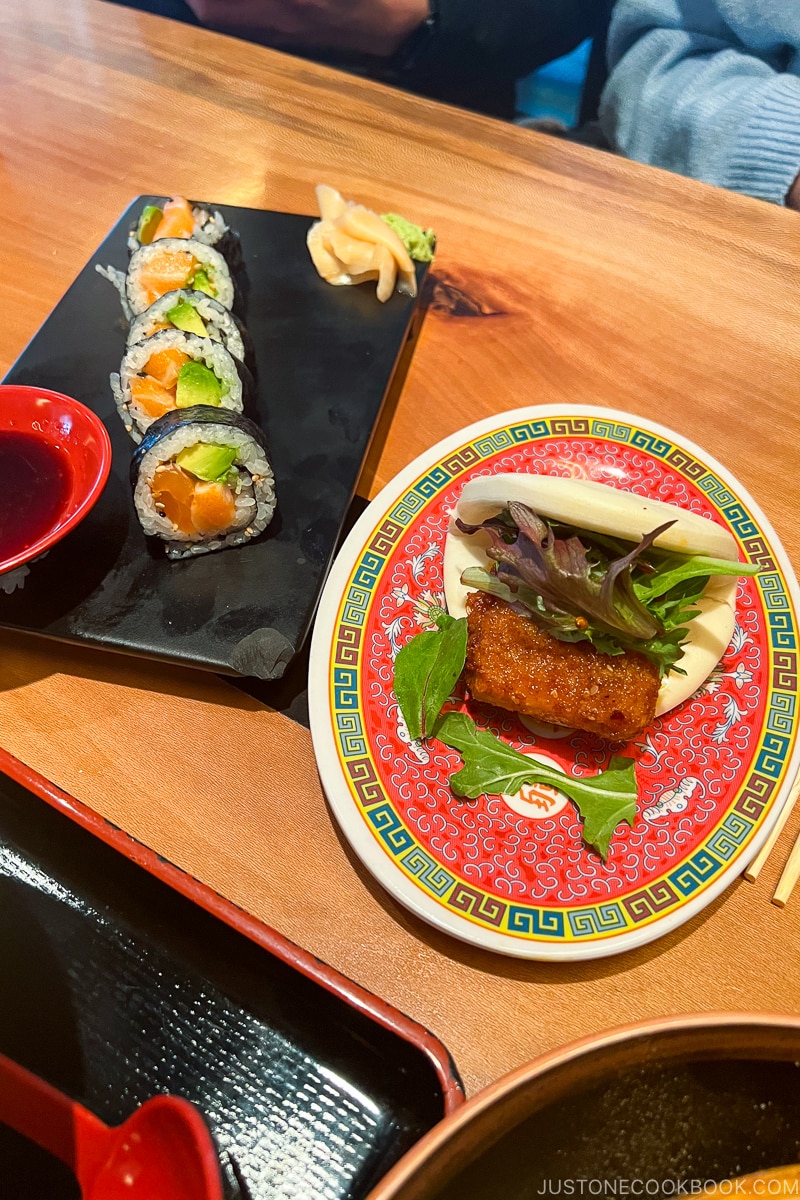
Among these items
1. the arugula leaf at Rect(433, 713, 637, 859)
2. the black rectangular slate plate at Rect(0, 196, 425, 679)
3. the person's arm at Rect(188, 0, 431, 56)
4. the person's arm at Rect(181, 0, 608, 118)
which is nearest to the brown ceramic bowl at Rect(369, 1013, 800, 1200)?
the arugula leaf at Rect(433, 713, 637, 859)

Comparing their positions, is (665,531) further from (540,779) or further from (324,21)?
(324,21)

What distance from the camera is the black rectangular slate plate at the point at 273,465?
5.19 ft

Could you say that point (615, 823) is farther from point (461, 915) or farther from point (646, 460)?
point (646, 460)

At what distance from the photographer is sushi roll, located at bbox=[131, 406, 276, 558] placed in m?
→ 1.63

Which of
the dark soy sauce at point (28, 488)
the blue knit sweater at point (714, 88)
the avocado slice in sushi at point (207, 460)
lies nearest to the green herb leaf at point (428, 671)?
the avocado slice in sushi at point (207, 460)

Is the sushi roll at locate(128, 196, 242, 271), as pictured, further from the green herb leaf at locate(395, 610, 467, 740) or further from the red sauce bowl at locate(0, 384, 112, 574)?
the green herb leaf at locate(395, 610, 467, 740)

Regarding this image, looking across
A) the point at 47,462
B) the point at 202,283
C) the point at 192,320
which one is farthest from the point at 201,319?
the point at 47,462

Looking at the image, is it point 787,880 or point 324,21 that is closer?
point 787,880

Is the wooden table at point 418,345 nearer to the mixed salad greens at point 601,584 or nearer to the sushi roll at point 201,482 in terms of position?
the sushi roll at point 201,482

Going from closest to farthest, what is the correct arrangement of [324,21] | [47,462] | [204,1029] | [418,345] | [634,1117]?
1. [634,1117]
2. [204,1029]
3. [47,462]
4. [418,345]
5. [324,21]

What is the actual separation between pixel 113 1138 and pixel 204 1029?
18cm

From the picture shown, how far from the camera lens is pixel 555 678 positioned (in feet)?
4.53

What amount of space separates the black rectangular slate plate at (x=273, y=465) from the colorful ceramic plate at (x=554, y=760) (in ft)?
0.48

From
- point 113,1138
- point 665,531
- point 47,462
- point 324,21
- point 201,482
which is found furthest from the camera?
point 324,21
